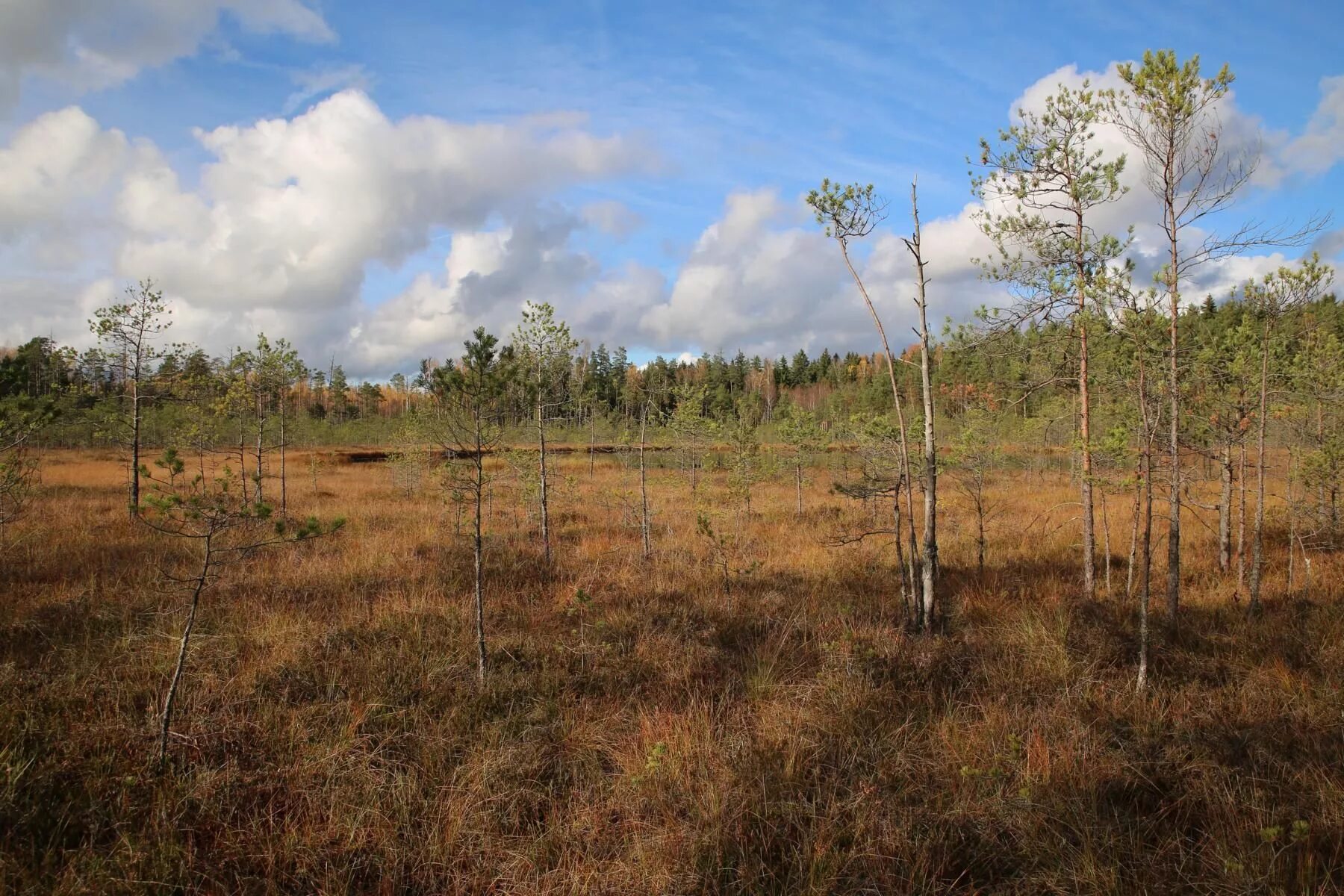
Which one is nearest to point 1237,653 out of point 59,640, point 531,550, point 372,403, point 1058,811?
point 1058,811

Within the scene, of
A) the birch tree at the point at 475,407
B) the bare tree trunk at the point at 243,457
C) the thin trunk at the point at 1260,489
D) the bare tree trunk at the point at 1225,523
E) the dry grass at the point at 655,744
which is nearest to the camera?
the dry grass at the point at 655,744

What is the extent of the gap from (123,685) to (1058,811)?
23.0 feet

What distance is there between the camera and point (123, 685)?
4.57 metres

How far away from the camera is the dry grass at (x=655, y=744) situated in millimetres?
3100

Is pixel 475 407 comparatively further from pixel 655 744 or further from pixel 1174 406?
pixel 1174 406

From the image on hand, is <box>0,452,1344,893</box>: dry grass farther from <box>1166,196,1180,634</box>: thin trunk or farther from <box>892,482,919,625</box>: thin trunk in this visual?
<box>1166,196,1180,634</box>: thin trunk

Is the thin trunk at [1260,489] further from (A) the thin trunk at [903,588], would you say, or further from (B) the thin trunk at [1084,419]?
(A) the thin trunk at [903,588]

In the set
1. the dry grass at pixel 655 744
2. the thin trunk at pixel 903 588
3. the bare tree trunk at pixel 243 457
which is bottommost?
the dry grass at pixel 655 744

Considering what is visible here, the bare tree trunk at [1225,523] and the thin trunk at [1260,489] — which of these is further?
the bare tree trunk at [1225,523]

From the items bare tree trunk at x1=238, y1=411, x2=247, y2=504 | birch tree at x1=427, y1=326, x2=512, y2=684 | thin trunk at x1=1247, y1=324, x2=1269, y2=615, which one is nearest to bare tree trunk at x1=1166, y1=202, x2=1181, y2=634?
thin trunk at x1=1247, y1=324, x2=1269, y2=615

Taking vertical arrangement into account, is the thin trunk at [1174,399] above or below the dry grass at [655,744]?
above

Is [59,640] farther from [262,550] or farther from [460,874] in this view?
[460,874]

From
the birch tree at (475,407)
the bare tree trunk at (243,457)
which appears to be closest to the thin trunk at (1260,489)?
the birch tree at (475,407)

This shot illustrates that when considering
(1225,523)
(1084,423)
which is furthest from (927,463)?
(1225,523)
